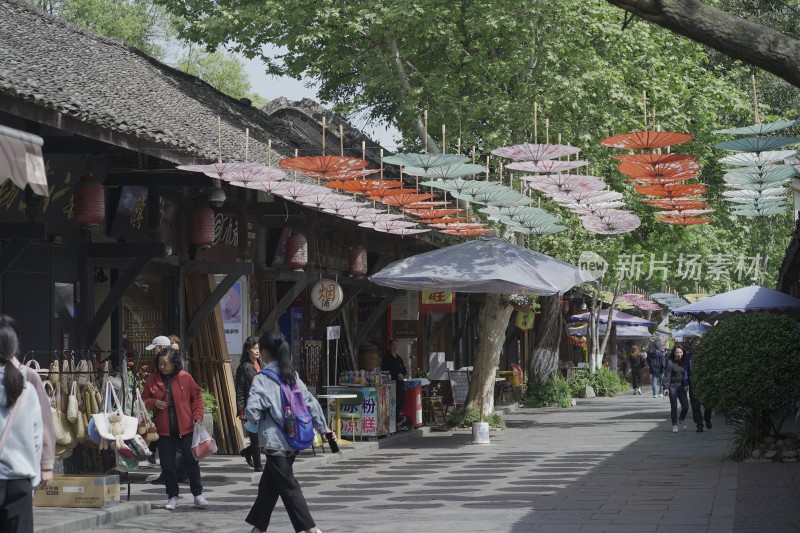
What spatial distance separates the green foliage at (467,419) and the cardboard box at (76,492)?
42.2 ft

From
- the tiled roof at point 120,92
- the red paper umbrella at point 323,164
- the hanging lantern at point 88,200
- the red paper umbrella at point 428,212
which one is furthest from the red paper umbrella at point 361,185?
the hanging lantern at point 88,200

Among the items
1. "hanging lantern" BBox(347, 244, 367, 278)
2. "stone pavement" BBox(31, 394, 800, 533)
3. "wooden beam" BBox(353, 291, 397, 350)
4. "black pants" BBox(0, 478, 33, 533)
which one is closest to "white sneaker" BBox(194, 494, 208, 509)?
"stone pavement" BBox(31, 394, 800, 533)

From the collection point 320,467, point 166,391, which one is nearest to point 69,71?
point 166,391

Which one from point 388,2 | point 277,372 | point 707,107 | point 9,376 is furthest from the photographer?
point 707,107

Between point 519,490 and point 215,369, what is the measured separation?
6189mm

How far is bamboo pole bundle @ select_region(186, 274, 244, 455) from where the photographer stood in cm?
1853

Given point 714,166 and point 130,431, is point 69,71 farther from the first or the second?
point 714,166

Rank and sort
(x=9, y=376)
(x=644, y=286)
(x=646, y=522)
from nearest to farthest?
1. (x=9, y=376)
2. (x=646, y=522)
3. (x=644, y=286)

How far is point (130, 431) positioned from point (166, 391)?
0.58 m

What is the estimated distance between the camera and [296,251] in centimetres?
2083

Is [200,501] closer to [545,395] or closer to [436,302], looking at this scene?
[436,302]

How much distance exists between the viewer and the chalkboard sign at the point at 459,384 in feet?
95.1

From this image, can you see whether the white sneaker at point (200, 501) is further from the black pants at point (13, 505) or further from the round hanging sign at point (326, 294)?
the round hanging sign at point (326, 294)

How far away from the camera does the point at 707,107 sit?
28562 mm
